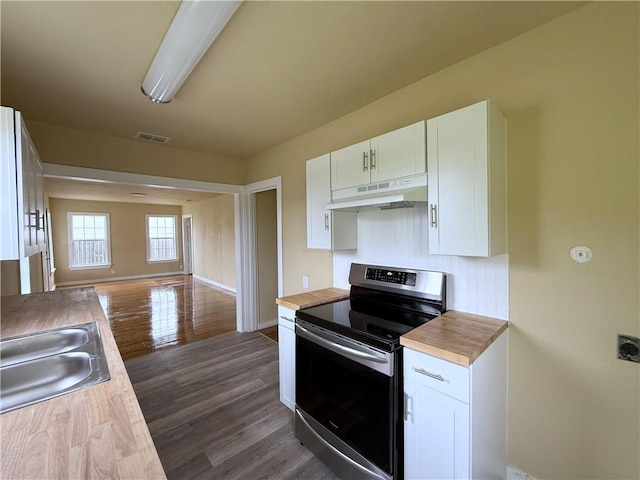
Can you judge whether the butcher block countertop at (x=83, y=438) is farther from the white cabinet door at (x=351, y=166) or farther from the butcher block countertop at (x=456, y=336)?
the white cabinet door at (x=351, y=166)

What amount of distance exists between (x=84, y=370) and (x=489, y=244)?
215 cm

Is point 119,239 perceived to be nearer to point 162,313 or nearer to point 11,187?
point 162,313

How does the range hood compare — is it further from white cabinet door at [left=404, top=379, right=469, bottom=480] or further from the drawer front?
white cabinet door at [left=404, top=379, right=469, bottom=480]

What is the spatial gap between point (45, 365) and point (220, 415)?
1345 mm

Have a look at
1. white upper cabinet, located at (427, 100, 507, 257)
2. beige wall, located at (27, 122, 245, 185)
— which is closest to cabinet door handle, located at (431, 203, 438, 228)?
white upper cabinet, located at (427, 100, 507, 257)

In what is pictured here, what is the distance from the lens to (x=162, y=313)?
204 inches

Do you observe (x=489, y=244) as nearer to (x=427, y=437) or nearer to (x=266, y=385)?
(x=427, y=437)

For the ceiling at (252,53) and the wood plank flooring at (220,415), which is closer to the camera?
the ceiling at (252,53)

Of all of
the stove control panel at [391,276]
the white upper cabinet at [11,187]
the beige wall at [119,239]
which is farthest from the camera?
the beige wall at [119,239]

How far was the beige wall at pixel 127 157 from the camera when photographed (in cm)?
279

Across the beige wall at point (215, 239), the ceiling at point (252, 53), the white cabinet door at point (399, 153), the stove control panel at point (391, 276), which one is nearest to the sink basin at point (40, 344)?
the ceiling at point (252, 53)

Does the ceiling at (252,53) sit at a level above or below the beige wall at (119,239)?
above

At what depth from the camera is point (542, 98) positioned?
1.55 meters

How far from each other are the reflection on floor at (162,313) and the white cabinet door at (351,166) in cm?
309
